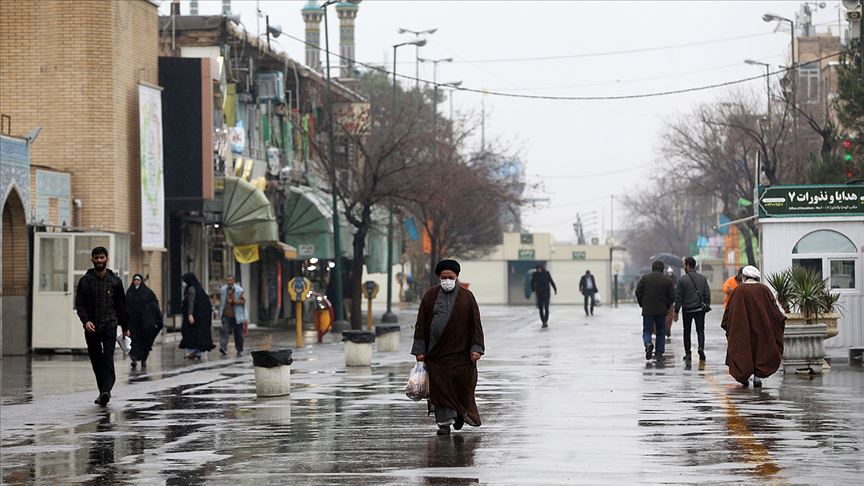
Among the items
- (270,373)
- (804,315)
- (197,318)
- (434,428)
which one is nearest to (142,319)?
(197,318)

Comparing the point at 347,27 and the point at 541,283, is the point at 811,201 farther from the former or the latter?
the point at 347,27

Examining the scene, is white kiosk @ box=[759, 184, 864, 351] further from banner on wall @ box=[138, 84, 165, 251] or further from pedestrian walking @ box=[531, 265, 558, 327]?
pedestrian walking @ box=[531, 265, 558, 327]

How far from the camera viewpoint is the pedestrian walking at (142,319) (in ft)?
91.9

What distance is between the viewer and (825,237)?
87.4 ft

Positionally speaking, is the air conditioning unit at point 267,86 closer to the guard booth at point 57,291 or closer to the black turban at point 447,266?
the guard booth at point 57,291

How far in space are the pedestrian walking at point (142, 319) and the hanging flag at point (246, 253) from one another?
17.4 meters

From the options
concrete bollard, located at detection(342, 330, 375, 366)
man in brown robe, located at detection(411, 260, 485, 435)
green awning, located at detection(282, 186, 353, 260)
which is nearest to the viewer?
Answer: man in brown robe, located at detection(411, 260, 485, 435)

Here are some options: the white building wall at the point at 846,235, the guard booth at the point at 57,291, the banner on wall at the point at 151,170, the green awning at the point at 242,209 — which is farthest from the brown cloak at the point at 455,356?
the green awning at the point at 242,209

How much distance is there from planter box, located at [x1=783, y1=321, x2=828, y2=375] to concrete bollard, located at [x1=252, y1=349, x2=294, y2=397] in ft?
24.7

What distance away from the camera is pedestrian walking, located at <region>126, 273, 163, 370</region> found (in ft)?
91.9

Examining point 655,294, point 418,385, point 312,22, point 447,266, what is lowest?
point 418,385

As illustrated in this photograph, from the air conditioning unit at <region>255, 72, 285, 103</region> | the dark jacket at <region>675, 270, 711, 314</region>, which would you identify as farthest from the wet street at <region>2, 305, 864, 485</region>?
the air conditioning unit at <region>255, 72, 285, 103</region>

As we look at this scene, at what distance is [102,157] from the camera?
36000 mm

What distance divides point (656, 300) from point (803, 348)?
15.3 ft
